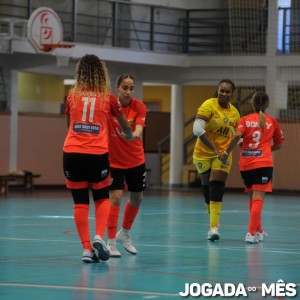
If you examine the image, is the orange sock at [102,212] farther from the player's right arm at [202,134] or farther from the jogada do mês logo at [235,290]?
the player's right arm at [202,134]

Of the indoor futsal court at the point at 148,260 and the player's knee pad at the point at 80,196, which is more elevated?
Result: the player's knee pad at the point at 80,196

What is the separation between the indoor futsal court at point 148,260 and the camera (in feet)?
24.8

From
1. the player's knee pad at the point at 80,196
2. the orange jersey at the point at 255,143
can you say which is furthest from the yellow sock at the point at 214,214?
the player's knee pad at the point at 80,196

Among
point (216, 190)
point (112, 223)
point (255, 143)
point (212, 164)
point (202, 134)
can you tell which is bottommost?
point (112, 223)

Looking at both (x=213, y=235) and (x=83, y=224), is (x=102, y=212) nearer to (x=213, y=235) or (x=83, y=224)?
(x=83, y=224)

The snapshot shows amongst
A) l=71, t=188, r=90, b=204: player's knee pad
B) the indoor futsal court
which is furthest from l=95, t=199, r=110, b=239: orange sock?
the indoor futsal court

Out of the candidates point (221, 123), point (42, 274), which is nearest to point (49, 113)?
point (221, 123)

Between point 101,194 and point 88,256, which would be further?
point 101,194

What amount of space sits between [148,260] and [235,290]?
2.41 metres

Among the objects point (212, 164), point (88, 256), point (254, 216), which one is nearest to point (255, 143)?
point (212, 164)

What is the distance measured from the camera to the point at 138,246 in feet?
37.4

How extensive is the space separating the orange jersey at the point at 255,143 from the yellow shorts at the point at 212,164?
0.22 metres

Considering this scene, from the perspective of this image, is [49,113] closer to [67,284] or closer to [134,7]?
[134,7]

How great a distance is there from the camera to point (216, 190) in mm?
12555
